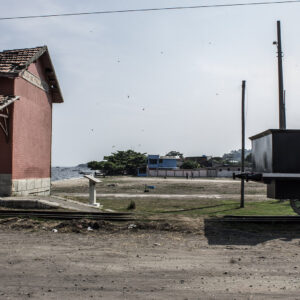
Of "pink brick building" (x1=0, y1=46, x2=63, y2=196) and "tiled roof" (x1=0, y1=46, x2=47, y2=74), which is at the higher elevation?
"tiled roof" (x1=0, y1=46, x2=47, y2=74)

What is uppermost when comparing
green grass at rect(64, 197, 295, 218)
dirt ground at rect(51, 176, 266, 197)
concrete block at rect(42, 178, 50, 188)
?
concrete block at rect(42, 178, 50, 188)

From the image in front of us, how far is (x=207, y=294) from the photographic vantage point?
5.43m

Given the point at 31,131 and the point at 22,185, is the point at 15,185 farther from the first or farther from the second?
the point at 31,131

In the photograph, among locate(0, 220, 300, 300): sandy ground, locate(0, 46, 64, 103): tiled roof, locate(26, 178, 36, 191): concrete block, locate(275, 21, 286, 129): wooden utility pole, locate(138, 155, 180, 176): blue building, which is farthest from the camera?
locate(138, 155, 180, 176): blue building

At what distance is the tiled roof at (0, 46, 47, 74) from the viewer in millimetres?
16641

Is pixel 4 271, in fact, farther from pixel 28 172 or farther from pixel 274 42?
pixel 274 42

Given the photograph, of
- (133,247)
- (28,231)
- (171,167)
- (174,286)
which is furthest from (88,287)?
(171,167)

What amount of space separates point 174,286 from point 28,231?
6266 mm

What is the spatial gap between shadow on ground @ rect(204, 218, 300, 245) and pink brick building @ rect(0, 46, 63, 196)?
953cm

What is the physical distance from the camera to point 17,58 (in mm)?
17625

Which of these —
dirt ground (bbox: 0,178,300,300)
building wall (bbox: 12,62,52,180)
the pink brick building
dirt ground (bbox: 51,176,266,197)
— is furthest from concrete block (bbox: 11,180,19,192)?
dirt ground (bbox: 51,176,266,197)

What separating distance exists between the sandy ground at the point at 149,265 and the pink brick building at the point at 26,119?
636 centimetres

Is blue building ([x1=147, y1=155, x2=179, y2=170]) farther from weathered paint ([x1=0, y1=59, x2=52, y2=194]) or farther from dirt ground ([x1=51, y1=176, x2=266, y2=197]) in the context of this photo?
weathered paint ([x1=0, y1=59, x2=52, y2=194])

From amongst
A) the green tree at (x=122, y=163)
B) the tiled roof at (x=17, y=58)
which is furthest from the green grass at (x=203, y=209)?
the green tree at (x=122, y=163)
